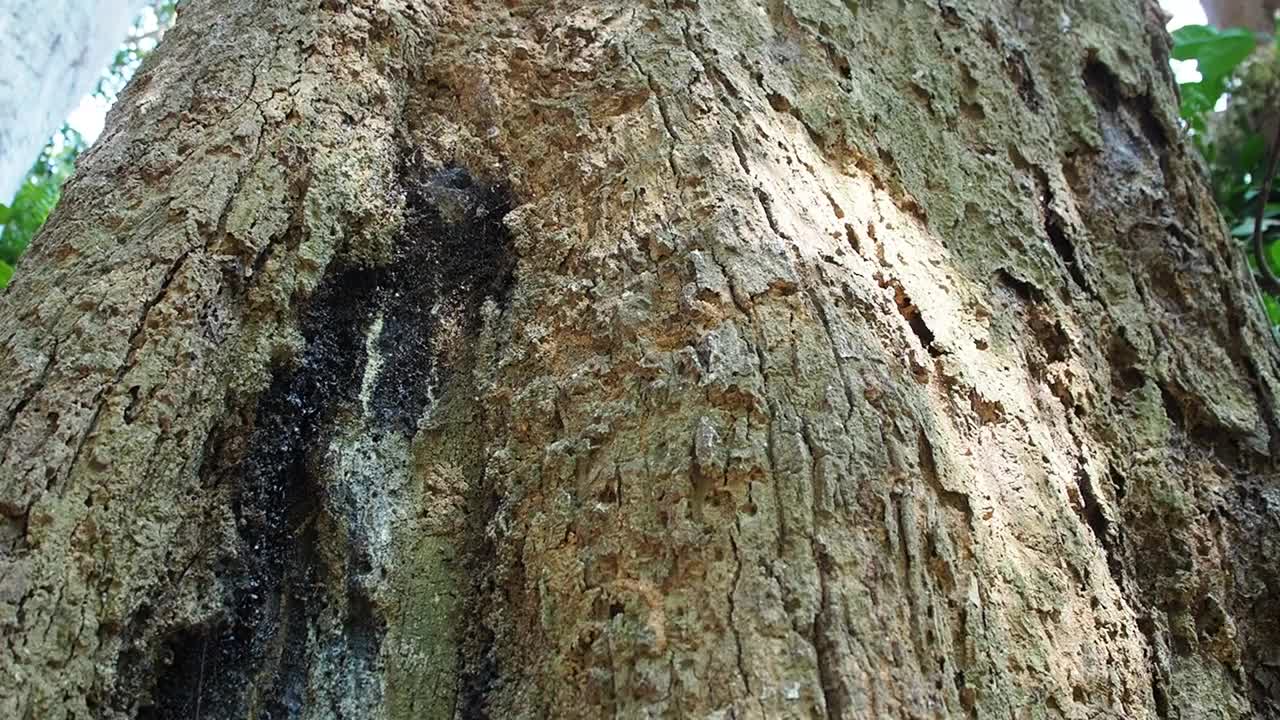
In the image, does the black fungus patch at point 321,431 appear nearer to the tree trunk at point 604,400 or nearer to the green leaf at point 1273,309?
the tree trunk at point 604,400

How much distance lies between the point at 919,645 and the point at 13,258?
2.70 metres

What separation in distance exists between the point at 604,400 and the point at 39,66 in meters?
2.74

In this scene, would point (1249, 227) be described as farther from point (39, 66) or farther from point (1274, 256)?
point (39, 66)

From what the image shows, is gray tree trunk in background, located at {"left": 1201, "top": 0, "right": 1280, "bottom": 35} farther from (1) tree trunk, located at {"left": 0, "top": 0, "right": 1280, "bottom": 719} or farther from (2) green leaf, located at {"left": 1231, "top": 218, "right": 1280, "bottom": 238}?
(1) tree trunk, located at {"left": 0, "top": 0, "right": 1280, "bottom": 719}

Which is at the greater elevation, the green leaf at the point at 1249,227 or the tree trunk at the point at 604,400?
the green leaf at the point at 1249,227

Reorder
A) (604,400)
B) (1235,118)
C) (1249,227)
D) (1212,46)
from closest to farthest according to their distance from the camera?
(604,400) < (1212,46) < (1249,227) < (1235,118)

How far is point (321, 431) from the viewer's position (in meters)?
0.99

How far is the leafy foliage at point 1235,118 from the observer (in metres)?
2.17

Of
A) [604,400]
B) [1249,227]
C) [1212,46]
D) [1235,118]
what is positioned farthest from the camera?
[1235,118]

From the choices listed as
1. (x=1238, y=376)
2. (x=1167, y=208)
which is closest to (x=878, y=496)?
(x=1238, y=376)

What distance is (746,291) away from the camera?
37.2 inches

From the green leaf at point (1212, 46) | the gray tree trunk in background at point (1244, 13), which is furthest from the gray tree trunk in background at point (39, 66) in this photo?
the gray tree trunk in background at point (1244, 13)

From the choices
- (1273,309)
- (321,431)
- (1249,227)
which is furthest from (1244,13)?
(321,431)

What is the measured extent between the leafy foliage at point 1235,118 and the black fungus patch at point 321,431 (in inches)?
69.4
